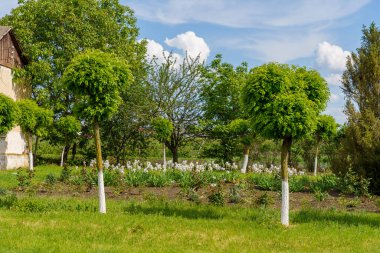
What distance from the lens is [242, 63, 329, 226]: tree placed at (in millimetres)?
9992

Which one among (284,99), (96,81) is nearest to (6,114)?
(96,81)

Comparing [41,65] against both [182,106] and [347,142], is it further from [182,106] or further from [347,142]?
[347,142]

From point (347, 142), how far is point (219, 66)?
1582 centimetres

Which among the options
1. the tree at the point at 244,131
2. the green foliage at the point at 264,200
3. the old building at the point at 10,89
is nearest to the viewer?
the green foliage at the point at 264,200

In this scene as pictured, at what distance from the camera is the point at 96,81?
11.3 m

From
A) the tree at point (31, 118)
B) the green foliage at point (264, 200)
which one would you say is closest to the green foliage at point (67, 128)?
the tree at point (31, 118)

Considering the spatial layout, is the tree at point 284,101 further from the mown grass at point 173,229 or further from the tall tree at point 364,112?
the tall tree at point 364,112

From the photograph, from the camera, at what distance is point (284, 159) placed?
34.6 feet

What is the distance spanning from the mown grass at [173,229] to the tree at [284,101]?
1.13 meters

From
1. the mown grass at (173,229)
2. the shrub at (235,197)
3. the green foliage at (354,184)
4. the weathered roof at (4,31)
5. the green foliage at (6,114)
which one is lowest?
the mown grass at (173,229)

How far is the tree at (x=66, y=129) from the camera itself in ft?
94.4

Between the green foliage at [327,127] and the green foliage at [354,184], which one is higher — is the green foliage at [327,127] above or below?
above

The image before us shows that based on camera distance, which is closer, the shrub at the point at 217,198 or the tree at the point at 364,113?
the shrub at the point at 217,198

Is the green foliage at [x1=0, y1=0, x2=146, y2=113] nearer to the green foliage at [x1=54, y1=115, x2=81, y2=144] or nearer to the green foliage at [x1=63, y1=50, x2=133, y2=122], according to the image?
the green foliage at [x1=54, y1=115, x2=81, y2=144]
